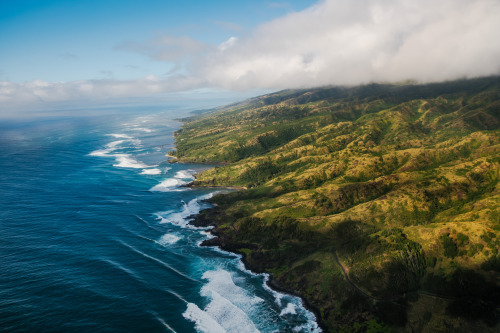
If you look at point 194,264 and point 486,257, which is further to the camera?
point 194,264

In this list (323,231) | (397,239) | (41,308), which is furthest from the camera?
(323,231)

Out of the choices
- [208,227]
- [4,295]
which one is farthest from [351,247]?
[4,295]

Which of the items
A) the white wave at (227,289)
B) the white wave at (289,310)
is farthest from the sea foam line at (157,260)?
the white wave at (289,310)

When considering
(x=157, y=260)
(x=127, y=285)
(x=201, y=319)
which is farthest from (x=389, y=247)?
(x=127, y=285)

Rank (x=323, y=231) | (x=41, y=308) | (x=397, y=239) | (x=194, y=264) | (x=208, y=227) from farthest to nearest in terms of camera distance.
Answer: (x=208, y=227) → (x=323, y=231) → (x=194, y=264) → (x=397, y=239) → (x=41, y=308)

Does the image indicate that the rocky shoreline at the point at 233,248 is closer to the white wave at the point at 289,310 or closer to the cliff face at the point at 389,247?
the cliff face at the point at 389,247

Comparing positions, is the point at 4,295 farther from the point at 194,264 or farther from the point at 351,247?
the point at 351,247
